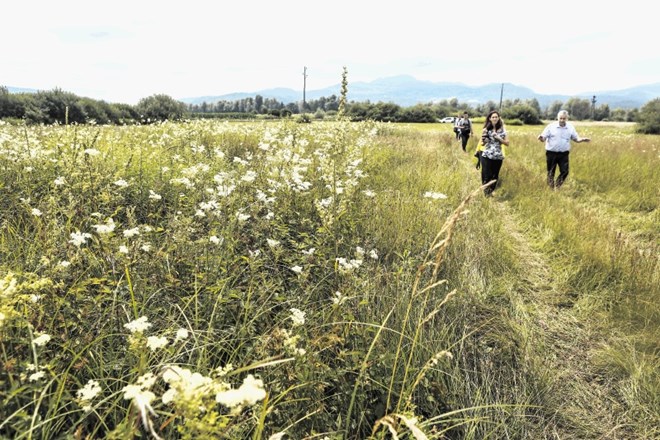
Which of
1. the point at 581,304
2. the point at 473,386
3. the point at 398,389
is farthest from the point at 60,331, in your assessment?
the point at 581,304

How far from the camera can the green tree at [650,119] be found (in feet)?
154

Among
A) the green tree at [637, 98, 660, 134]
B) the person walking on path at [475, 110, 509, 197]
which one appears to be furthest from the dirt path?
the green tree at [637, 98, 660, 134]

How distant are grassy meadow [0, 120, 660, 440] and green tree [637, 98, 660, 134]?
184ft

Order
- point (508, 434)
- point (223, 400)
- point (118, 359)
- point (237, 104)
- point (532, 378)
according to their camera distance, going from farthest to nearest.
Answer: point (237, 104), point (532, 378), point (508, 434), point (118, 359), point (223, 400)

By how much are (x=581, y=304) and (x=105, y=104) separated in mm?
59678

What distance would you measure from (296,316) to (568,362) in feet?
8.94

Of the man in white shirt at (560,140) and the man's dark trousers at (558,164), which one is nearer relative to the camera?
the man in white shirt at (560,140)

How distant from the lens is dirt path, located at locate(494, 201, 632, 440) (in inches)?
101

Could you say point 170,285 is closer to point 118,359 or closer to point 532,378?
point 118,359

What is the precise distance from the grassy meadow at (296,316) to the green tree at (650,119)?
2213 inches

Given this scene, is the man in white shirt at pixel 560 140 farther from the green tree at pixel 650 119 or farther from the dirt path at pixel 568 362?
the green tree at pixel 650 119

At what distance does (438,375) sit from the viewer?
2.51 meters

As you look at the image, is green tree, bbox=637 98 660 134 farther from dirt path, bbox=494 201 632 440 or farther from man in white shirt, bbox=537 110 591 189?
dirt path, bbox=494 201 632 440

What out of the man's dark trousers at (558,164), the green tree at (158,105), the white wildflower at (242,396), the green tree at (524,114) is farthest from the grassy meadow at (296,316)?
the green tree at (524,114)
